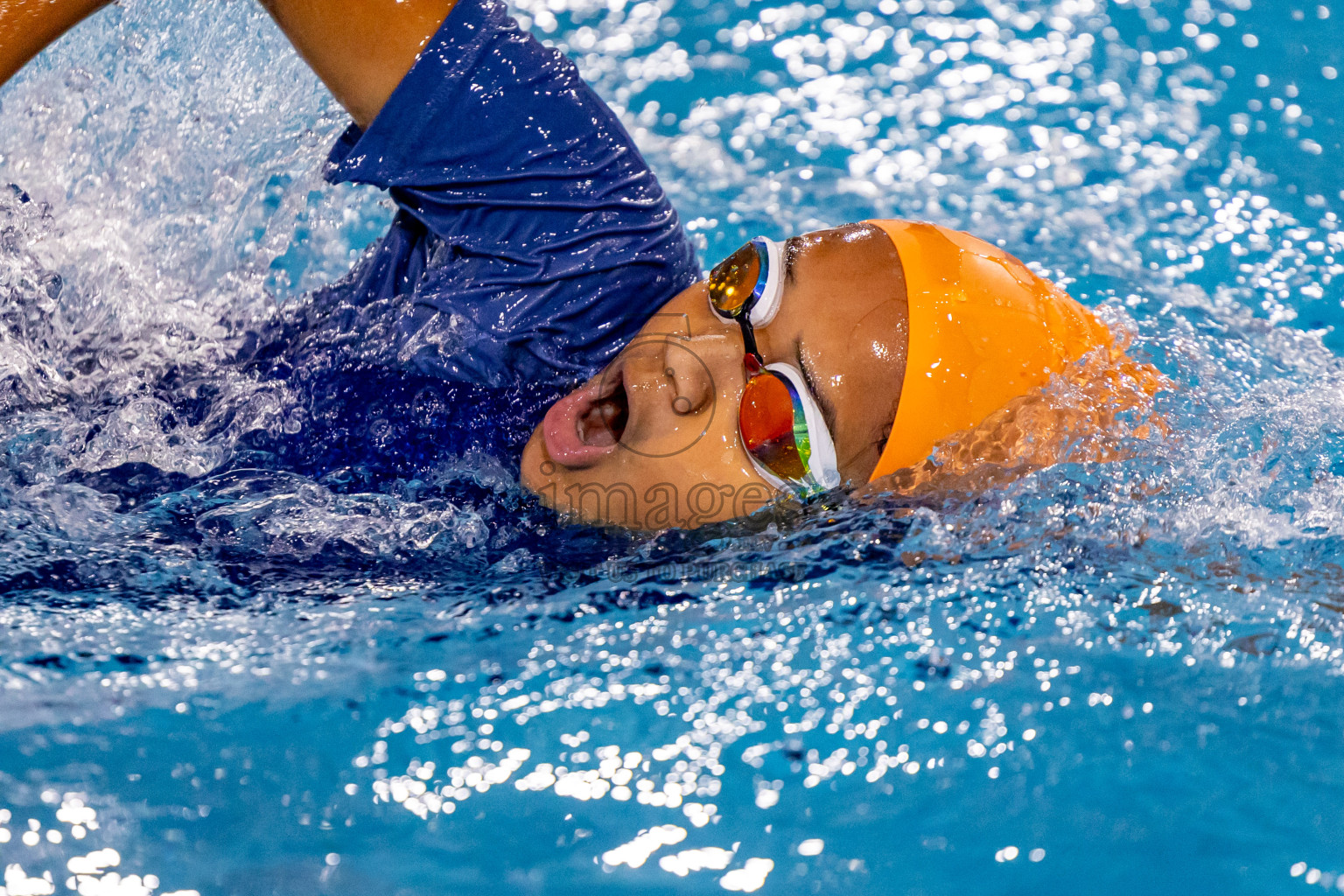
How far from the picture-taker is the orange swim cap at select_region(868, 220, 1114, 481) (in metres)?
1.57

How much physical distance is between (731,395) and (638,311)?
1.16ft

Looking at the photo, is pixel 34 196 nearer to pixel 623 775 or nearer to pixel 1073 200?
pixel 623 775

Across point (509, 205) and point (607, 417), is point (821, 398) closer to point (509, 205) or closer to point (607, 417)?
point (607, 417)

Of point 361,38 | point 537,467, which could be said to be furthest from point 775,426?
point 361,38

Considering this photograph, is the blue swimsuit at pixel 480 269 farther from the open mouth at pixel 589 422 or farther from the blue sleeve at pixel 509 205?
the open mouth at pixel 589 422

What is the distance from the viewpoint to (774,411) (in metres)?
1.56

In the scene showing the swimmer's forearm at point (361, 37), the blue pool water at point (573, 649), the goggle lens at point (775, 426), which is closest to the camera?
the blue pool water at point (573, 649)

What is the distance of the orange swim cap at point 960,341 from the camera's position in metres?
1.57

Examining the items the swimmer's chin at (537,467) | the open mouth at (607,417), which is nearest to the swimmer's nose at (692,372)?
the open mouth at (607,417)

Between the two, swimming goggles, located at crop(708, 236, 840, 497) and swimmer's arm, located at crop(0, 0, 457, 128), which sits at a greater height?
swimmer's arm, located at crop(0, 0, 457, 128)

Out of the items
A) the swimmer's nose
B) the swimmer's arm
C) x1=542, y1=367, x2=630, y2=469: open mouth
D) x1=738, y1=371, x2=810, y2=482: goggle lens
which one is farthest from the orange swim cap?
the swimmer's arm

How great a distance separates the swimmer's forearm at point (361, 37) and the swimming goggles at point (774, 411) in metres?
0.61

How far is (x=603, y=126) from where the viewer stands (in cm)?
185

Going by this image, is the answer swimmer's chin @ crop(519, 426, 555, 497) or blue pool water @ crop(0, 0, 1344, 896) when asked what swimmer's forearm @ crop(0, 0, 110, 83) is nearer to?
blue pool water @ crop(0, 0, 1344, 896)
